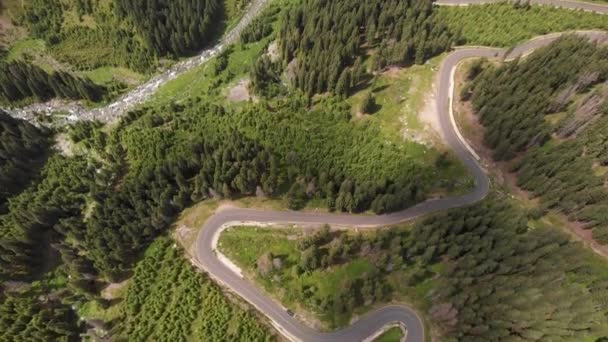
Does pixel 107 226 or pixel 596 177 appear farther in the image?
pixel 107 226

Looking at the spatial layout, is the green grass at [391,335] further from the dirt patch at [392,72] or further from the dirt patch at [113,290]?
the dirt patch at [392,72]

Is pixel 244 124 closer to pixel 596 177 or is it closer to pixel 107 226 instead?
pixel 107 226

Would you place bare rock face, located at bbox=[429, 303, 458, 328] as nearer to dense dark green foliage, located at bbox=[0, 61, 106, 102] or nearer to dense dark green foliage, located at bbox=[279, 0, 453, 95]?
dense dark green foliage, located at bbox=[279, 0, 453, 95]

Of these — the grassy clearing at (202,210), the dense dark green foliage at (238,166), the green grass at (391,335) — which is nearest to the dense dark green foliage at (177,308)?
the grassy clearing at (202,210)

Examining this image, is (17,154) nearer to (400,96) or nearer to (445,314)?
(400,96)

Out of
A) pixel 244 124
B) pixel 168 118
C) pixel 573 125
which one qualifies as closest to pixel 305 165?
pixel 244 124

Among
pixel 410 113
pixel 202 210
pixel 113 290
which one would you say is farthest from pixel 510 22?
pixel 113 290
